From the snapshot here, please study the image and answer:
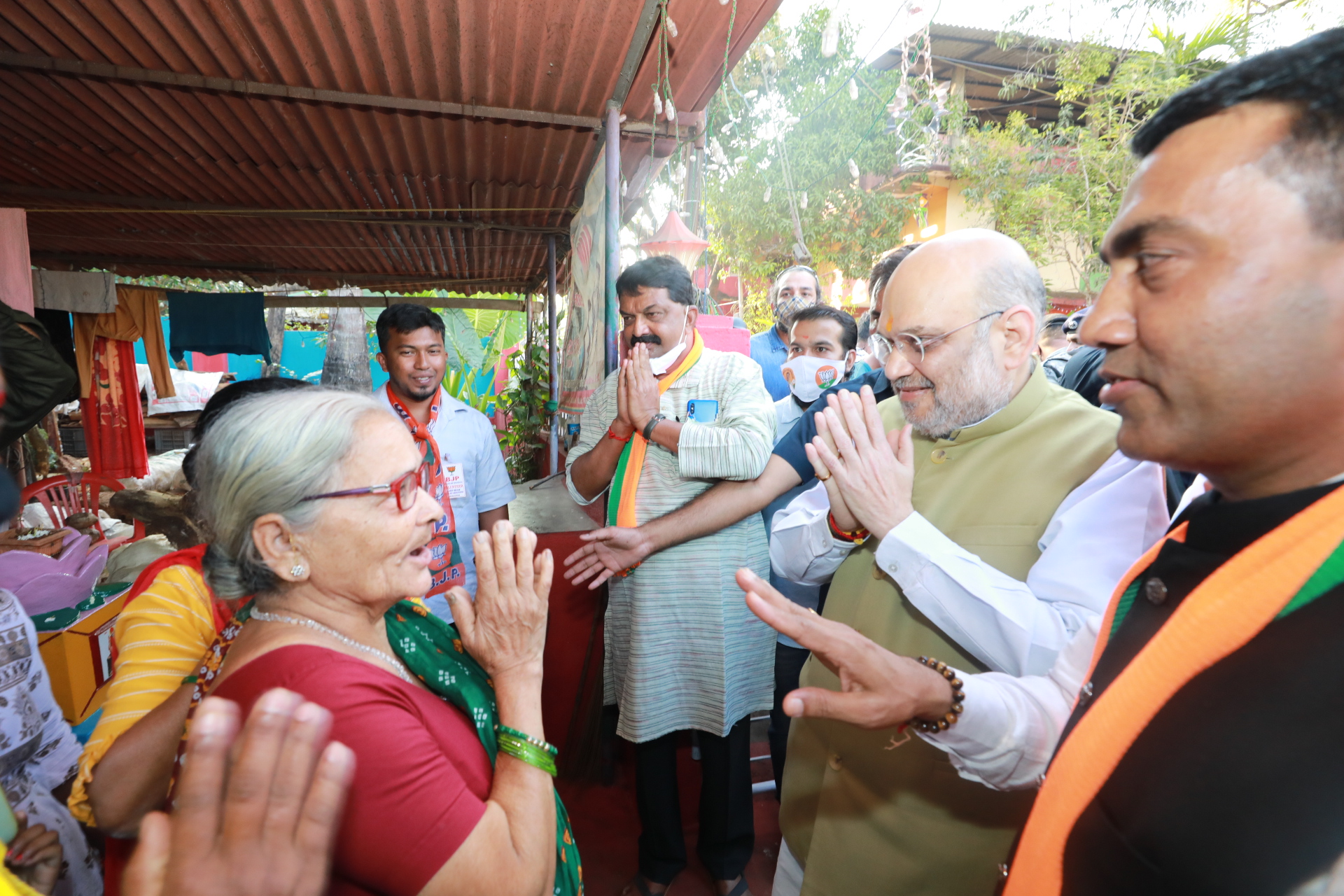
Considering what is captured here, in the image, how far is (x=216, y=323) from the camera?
8.64 meters

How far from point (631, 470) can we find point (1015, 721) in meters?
1.73

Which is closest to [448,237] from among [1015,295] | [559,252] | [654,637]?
[559,252]

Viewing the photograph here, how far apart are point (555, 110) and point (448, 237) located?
14.0 ft

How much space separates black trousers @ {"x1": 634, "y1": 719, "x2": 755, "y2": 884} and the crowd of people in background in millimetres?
14

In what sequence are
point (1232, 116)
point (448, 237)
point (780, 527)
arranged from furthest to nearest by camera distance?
point (448, 237) → point (780, 527) → point (1232, 116)

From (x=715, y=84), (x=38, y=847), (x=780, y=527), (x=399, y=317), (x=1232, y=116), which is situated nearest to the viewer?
(x=1232, y=116)

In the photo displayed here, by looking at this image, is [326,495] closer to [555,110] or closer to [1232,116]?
[1232,116]

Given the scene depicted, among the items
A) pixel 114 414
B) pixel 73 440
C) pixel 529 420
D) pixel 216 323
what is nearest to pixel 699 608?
pixel 529 420

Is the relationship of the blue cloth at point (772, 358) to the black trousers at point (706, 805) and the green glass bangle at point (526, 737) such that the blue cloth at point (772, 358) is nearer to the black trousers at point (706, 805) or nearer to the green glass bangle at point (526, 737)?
the black trousers at point (706, 805)

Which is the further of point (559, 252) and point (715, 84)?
point (559, 252)

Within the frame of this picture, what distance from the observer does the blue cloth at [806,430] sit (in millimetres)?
2154

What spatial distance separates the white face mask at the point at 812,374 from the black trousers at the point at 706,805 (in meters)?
1.72

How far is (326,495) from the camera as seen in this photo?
1.34 meters

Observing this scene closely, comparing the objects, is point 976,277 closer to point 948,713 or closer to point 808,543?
point 808,543
